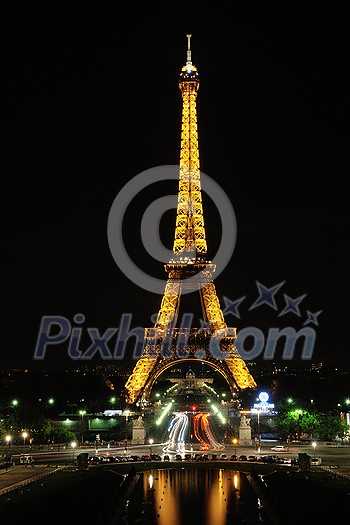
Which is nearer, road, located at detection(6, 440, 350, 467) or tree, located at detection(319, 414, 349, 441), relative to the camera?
road, located at detection(6, 440, 350, 467)

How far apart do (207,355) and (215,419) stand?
25.4 ft

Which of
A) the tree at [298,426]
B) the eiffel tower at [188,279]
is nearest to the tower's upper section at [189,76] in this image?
the eiffel tower at [188,279]

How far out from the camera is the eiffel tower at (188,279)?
9612 cm

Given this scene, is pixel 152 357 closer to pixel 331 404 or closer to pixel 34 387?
pixel 331 404

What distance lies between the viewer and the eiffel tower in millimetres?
96125

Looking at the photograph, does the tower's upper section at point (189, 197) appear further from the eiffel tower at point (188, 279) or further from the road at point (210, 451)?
the road at point (210, 451)

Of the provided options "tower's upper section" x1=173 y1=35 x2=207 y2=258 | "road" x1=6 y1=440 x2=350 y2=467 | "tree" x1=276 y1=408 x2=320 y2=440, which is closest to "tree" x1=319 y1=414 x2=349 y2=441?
"tree" x1=276 y1=408 x2=320 y2=440

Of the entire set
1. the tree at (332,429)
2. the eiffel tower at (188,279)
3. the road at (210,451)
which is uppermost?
the eiffel tower at (188,279)

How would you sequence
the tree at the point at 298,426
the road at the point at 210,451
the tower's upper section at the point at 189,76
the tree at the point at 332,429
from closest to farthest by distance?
1. the road at the point at 210,451
2. the tree at the point at 332,429
3. the tree at the point at 298,426
4. the tower's upper section at the point at 189,76

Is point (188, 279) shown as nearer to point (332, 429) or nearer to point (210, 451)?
point (332, 429)

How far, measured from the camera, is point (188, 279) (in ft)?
320

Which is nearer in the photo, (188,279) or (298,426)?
(298,426)

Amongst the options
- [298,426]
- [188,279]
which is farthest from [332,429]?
[188,279]

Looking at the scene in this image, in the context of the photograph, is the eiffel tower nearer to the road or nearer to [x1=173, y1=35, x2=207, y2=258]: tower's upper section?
[x1=173, y1=35, x2=207, y2=258]: tower's upper section
